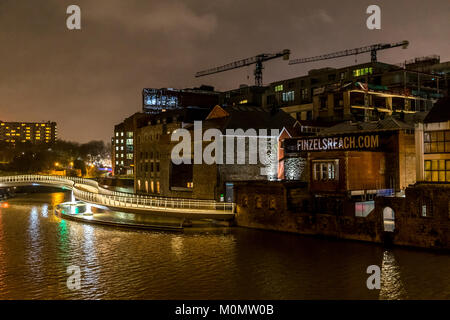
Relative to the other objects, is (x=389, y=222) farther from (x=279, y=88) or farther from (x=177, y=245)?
(x=279, y=88)

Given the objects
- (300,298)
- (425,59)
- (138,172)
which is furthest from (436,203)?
(425,59)

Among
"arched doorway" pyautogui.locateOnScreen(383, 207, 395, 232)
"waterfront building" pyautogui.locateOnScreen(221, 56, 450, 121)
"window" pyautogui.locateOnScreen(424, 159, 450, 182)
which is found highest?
"waterfront building" pyautogui.locateOnScreen(221, 56, 450, 121)

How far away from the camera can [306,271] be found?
26188mm

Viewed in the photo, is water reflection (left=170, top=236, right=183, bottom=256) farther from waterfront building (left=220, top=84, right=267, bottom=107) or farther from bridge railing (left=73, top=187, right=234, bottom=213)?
waterfront building (left=220, top=84, right=267, bottom=107)

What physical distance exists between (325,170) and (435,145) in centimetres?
854

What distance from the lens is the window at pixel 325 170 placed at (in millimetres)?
36594

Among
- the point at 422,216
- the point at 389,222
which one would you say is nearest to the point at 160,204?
the point at 389,222

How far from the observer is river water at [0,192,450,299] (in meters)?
22.8

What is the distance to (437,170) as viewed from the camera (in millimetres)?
33000

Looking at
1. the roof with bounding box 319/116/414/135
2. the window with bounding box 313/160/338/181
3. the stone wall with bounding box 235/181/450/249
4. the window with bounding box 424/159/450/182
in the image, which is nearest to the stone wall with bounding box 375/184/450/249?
the stone wall with bounding box 235/181/450/249

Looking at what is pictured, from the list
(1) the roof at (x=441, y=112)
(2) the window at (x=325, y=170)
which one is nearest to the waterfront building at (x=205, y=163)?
(2) the window at (x=325, y=170)
